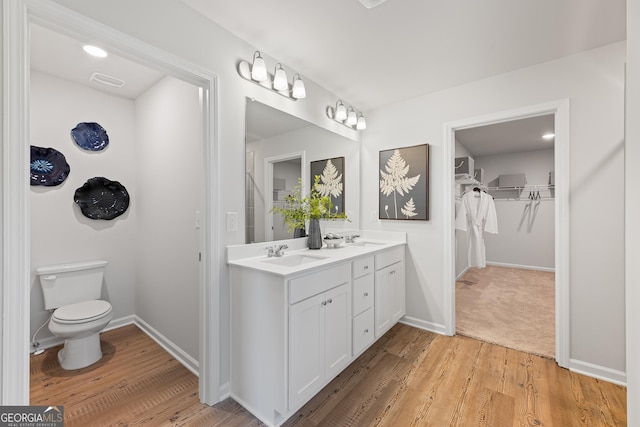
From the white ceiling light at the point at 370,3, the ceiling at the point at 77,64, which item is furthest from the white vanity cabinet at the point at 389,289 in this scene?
the ceiling at the point at 77,64

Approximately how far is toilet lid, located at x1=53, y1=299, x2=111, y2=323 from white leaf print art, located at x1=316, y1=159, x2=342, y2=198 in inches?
80.9

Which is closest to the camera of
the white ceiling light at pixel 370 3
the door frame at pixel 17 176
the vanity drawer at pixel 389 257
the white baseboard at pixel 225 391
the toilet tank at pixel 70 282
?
the door frame at pixel 17 176

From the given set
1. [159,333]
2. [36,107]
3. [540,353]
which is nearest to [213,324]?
[159,333]

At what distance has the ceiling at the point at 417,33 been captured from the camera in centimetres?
158

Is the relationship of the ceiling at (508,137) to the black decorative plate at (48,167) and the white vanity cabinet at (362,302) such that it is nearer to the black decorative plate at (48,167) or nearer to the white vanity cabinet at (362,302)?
the white vanity cabinet at (362,302)

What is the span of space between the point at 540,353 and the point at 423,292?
3.29ft

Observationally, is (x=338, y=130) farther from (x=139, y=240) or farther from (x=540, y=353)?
(x=540, y=353)

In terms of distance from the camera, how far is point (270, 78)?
207 cm

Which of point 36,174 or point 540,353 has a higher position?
point 36,174

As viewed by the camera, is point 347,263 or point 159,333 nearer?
point 347,263

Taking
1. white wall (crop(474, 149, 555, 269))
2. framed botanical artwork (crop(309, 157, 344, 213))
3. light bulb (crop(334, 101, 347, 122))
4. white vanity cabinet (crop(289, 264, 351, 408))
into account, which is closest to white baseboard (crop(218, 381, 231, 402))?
white vanity cabinet (crop(289, 264, 351, 408))

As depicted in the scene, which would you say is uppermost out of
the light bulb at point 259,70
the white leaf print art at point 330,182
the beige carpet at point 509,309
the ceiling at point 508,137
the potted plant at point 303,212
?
the ceiling at point 508,137

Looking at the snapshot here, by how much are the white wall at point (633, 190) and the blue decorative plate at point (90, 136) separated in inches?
140

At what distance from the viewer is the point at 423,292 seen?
277 cm
